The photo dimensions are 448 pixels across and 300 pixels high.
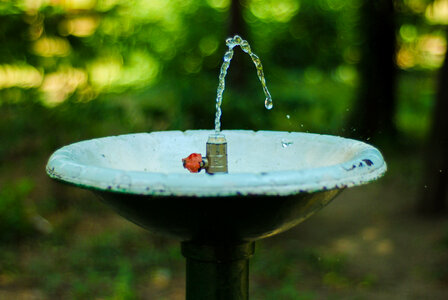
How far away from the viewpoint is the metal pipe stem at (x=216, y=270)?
5.90 feet

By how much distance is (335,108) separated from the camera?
8.14 m

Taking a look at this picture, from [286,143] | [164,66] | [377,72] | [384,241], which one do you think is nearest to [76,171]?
[286,143]

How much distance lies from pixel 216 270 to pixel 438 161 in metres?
3.21

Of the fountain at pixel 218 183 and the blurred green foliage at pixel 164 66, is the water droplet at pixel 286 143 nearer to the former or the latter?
the fountain at pixel 218 183

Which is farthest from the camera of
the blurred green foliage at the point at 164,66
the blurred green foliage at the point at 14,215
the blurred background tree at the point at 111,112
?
the blurred green foliage at the point at 164,66

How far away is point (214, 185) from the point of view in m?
1.34

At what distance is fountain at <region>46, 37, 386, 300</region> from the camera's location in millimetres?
1366

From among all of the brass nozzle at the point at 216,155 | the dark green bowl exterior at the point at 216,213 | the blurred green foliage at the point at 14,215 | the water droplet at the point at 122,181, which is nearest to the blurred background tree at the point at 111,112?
the blurred green foliage at the point at 14,215

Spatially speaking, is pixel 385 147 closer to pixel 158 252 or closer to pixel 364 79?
pixel 364 79

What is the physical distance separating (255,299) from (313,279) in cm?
49

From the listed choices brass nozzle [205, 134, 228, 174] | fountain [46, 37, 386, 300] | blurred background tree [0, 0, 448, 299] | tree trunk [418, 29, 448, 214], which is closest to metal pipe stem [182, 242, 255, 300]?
fountain [46, 37, 386, 300]

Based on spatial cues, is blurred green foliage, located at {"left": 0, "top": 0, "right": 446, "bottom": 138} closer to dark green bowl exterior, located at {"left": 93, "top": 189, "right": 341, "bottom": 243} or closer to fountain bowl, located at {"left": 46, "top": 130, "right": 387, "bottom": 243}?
fountain bowl, located at {"left": 46, "top": 130, "right": 387, "bottom": 243}

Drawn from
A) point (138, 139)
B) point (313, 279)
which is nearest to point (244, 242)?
point (138, 139)

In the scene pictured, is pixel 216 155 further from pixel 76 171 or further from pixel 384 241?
pixel 384 241
